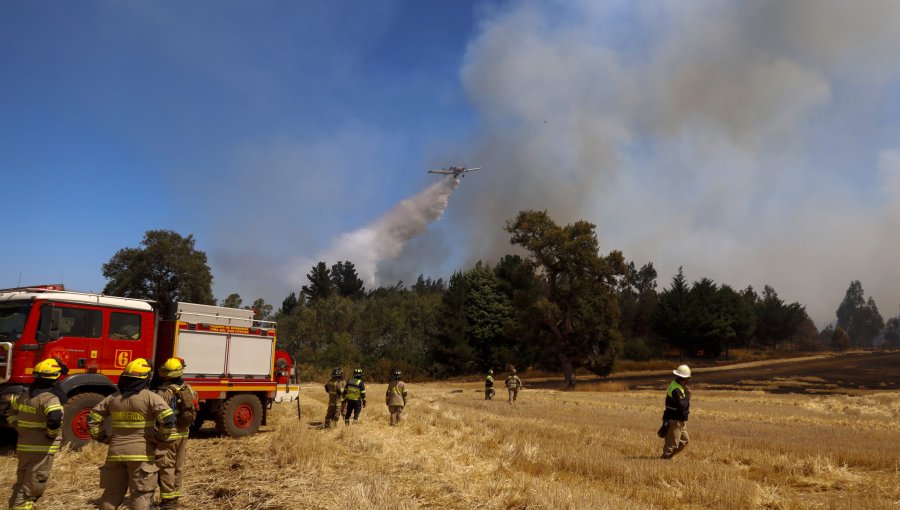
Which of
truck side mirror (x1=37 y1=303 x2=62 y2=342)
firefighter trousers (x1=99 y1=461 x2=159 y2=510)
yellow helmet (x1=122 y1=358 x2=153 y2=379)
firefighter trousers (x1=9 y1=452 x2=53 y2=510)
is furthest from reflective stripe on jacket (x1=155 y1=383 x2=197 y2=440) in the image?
truck side mirror (x1=37 y1=303 x2=62 y2=342)

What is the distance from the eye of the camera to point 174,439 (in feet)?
25.2

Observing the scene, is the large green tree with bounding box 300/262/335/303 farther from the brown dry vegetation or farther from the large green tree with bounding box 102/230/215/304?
the brown dry vegetation

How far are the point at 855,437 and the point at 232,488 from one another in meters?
15.4

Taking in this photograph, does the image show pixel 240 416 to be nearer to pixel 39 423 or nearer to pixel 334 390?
pixel 334 390

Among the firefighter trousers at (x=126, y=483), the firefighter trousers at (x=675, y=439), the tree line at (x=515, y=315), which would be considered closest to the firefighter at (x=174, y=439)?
the firefighter trousers at (x=126, y=483)

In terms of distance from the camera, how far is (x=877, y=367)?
2403 inches

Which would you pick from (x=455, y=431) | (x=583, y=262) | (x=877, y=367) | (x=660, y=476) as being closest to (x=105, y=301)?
(x=455, y=431)

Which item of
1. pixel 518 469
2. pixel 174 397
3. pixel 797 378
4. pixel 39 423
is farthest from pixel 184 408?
pixel 797 378

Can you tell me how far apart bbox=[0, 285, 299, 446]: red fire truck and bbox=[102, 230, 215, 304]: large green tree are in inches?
1398

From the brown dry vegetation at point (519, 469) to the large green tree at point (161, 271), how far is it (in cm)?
3619

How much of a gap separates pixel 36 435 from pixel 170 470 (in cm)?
164

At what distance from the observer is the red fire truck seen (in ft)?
38.3

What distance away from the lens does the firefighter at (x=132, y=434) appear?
6621 mm

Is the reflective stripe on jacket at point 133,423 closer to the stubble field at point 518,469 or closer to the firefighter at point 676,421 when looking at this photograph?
the stubble field at point 518,469
